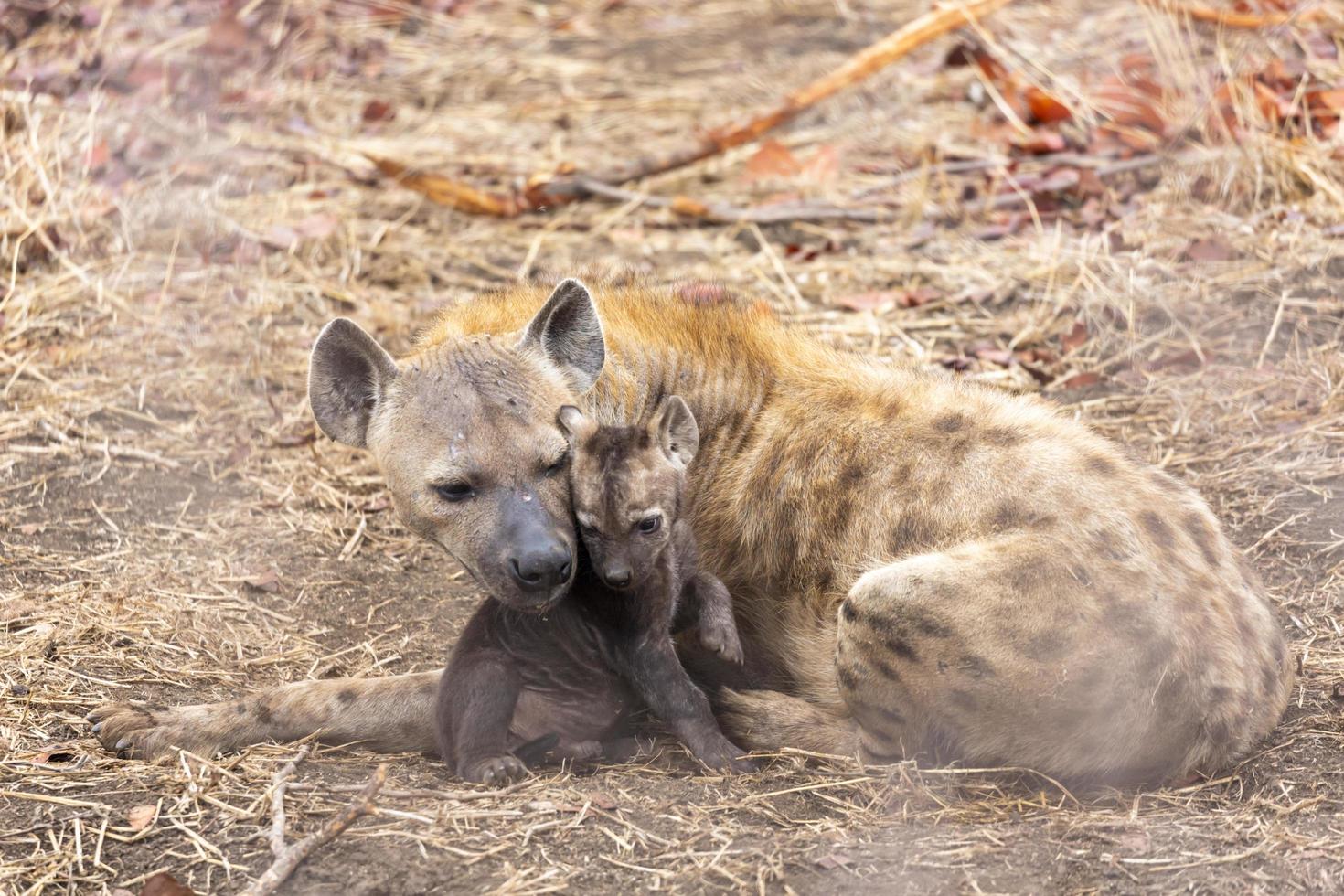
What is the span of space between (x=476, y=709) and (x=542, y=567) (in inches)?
15.5

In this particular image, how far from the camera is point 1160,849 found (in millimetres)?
2727

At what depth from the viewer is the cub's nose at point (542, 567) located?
3.01 meters

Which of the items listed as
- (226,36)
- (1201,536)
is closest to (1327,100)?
(1201,536)

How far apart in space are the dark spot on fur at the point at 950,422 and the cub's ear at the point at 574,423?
0.88 meters

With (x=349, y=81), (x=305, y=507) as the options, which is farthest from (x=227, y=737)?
(x=349, y=81)

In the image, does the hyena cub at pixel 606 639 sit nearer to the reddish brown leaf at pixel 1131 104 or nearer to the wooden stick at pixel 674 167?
the wooden stick at pixel 674 167

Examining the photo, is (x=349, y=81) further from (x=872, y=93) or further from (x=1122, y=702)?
(x=1122, y=702)

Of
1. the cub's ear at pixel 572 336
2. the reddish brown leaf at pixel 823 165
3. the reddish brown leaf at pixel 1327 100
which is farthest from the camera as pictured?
the reddish brown leaf at pixel 823 165

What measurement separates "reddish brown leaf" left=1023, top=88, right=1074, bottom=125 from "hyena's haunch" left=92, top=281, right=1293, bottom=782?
3.50 m

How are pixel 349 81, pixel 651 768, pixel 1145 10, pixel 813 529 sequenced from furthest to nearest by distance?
pixel 349 81 < pixel 1145 10 < pixel 813 529 < pixel 651 768

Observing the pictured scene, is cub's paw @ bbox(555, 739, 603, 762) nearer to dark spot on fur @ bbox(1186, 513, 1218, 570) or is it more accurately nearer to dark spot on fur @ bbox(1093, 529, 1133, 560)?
dark spot on fur @ bbox(1093, 529, 1133, 560)

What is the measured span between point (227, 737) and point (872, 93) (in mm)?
5745

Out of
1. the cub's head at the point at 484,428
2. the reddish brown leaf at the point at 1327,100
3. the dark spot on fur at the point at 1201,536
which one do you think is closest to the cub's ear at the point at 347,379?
the cub's head at the point at 484,428

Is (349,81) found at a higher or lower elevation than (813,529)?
higher
